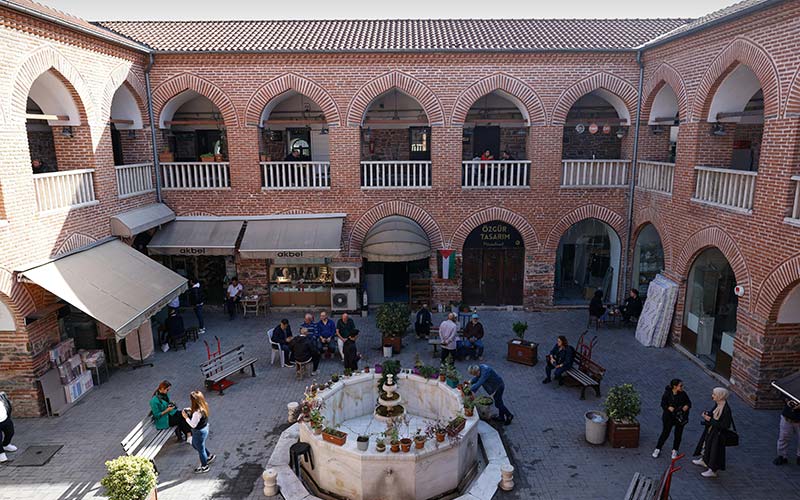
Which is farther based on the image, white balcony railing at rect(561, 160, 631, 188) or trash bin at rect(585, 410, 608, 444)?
white balcony railing at rect(561, 160, 631, 188)

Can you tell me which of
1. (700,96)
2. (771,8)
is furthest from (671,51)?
(771,8)

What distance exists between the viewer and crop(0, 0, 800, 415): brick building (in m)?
12.9

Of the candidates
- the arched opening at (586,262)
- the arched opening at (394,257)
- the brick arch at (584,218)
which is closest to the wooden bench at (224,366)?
the arched opening at (394,257)

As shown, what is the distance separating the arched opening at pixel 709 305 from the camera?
46.8 ft

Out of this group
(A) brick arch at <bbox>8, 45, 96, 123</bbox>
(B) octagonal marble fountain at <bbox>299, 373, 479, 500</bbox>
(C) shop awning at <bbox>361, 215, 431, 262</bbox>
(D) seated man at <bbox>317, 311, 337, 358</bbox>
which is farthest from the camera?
(C) shop awning at <bbox>361, 215, 431, 262</bbox>

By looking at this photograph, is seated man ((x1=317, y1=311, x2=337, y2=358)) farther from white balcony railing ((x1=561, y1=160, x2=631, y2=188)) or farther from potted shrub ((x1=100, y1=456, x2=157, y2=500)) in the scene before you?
white balcony railing ((x1=561, y1=160, x2=631, y2=188))

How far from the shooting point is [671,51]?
15.2m

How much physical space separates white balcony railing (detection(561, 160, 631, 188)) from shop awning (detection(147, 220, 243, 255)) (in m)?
10.8

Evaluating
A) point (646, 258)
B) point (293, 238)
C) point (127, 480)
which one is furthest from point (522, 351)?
point (127, 480)

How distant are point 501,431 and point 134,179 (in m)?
12.6

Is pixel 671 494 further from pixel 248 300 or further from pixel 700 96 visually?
pixel 248 300

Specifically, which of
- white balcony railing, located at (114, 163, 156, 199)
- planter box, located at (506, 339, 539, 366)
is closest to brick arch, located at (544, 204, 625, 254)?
planter box, located at (506, 339, 539, 366)

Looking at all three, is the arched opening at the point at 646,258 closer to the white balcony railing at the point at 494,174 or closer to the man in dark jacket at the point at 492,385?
the white balcony railing at the point at 494,174

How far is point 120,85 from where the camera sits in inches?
610
